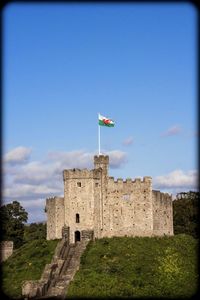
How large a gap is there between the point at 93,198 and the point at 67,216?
2446 mm

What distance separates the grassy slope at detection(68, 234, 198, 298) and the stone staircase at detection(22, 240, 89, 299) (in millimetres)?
567

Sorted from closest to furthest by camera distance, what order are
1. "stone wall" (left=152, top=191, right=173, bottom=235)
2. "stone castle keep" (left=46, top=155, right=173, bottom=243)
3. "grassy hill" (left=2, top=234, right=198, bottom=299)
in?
"grassy hill" (left=2, top=234, right=198, bottom=299)
"stone castle keep" (left=46, top=155, right=173, bottom=243)
"stone wall" (left=152, top=191, right=173, bottom=235)

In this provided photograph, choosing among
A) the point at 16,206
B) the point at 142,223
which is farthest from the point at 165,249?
the point at 16,206

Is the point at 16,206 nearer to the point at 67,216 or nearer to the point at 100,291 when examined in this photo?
the point at 67,216

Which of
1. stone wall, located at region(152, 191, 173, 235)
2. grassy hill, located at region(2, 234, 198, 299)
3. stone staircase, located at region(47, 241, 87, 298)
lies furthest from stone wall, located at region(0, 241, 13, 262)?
stone wall, located at region(152, 191, 173, 235)

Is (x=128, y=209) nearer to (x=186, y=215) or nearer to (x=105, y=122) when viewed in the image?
(x=105, y=122)

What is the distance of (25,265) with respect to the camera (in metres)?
38.5

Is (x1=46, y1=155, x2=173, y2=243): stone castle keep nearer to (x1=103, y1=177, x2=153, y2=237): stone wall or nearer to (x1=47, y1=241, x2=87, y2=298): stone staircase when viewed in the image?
(x1=103, y1=177, x2=153, y2=237): stone wall

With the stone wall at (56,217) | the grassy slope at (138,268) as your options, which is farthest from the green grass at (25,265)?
the grassy slope at (138,268)

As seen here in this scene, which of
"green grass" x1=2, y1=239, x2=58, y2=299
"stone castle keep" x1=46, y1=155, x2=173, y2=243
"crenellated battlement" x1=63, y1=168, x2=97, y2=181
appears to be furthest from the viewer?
"crenellated battlement" x1=63, y1=168, x2=97, y2=181

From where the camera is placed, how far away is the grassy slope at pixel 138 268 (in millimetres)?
31933

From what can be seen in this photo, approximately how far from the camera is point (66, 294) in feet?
103

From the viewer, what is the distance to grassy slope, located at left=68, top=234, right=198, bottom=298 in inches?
1257

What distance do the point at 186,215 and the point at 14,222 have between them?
19.4 metres
